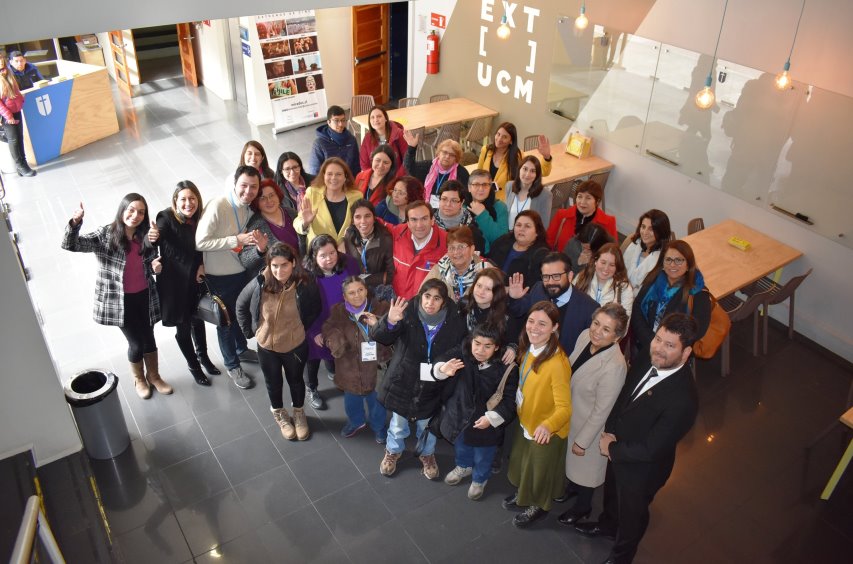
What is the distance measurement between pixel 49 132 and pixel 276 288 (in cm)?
706

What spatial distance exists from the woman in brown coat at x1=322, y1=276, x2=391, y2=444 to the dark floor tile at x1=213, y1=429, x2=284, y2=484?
2.38ft

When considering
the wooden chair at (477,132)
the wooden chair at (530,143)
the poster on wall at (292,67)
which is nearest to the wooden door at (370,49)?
the poster on wall at (292,67)

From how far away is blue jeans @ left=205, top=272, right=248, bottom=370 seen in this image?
5.34 metres

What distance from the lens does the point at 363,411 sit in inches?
205

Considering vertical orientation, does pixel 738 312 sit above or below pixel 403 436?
above

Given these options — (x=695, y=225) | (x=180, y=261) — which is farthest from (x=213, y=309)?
(x=695, y=225)

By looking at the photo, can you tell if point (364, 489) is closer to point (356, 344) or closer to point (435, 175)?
point (356, 344)

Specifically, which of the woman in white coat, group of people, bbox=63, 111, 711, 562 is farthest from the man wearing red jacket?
the woman in white coat

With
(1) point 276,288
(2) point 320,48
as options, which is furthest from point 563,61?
(1) point 276,288

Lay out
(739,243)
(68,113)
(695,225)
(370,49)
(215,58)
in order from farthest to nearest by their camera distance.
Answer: (215,58), (370,49), (68,113), (695,225), (739,243)

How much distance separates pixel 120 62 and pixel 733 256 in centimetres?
1170

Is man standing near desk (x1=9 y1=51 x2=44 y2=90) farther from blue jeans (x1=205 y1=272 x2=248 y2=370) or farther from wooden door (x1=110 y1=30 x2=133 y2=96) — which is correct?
blue jeans (x1=205 y1=272 x2=248 y2=370)

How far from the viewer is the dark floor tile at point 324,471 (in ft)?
15.8

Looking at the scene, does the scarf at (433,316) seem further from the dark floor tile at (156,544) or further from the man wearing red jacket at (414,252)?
the dark floor tile at (156,544)
